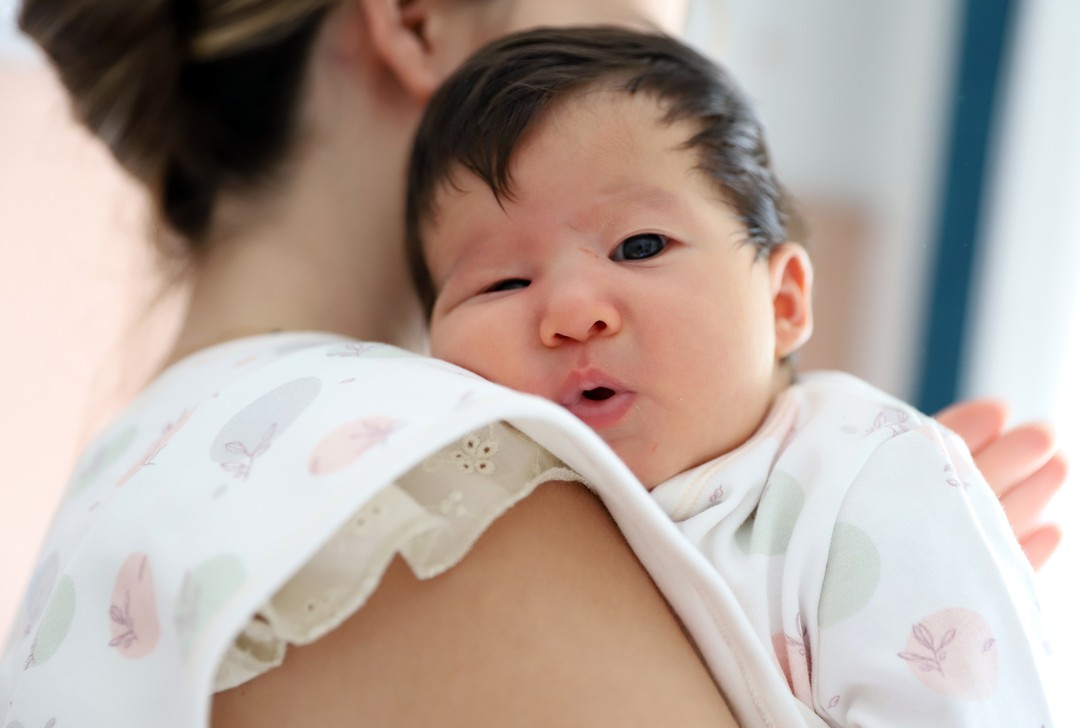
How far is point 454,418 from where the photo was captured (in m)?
0.51

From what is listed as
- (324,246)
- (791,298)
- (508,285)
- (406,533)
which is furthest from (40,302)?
(406,533)

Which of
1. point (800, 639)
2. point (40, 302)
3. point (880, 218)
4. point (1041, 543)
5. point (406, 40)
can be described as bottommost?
point (880, 218)

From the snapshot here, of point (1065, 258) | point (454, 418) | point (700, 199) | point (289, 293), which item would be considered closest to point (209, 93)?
point (289, 293)

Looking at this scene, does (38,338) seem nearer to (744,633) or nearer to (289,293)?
(289,293)

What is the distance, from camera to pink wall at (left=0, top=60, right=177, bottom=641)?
2.04m

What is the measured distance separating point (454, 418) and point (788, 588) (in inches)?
9.6

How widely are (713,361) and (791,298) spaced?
0.16 meters

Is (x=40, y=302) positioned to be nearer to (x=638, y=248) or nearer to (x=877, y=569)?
(x=638, y=248)

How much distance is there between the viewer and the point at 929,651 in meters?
0.58

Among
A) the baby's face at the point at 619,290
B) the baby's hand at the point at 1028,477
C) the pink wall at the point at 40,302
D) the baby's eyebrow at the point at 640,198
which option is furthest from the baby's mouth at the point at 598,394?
the pink wall at the point at 40,302

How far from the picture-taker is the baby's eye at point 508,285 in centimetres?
77

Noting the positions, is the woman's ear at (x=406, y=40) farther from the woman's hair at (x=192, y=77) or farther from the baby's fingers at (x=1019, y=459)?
the baby's fingers at (x=1019, y=459)

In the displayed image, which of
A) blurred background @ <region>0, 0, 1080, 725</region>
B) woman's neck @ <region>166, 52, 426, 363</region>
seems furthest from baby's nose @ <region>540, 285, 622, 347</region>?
blurred background @ <region>0, 0, 1080, 725</region>

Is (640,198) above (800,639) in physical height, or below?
above
